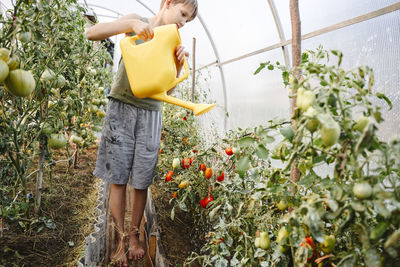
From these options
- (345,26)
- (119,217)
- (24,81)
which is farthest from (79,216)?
(345,26)

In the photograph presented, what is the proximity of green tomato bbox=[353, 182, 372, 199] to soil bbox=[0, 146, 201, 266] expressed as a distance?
2.54 ft

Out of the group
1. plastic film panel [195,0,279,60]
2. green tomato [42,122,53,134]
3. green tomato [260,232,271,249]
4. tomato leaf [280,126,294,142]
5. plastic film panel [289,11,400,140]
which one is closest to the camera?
tomato leaf [280,126,294,142]

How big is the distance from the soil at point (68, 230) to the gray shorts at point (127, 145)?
0.91ft

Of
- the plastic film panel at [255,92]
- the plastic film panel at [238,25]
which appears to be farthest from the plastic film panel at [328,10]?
the plastic film panel at [255,92]

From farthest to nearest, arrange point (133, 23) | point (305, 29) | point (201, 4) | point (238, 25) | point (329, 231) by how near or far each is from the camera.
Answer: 1. point (201, 4)
2. point (238, 25)
3. point (305, 29)
4. point (133, 23)
5. point (329, 231)

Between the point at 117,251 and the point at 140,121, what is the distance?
2.32 feet

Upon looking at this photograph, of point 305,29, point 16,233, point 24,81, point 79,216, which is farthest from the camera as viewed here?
point 305,29

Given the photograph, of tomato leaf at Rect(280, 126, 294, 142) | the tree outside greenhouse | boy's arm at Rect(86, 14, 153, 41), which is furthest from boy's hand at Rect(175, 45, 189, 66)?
tomato leaf at Rect(280, 126, 294, 142)

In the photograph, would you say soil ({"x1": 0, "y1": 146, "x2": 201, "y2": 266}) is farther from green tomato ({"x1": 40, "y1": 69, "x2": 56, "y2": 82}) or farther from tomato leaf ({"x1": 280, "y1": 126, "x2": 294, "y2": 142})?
tomato leaf ({"x1": 280, "y1": 126, "x2": 294, "y2": 142})

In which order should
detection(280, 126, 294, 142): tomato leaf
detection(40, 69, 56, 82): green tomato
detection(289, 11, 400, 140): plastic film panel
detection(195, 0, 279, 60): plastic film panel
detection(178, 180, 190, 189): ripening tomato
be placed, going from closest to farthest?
detection(280, 126, 294, 142): tomato leaf → detection(40, 69, 56, 82): green tomato → detection(289, 11, 400, 140): plastic film panel → detection(178, 180, 190, 189): ripening tomato → detection(195, 0, 279, 60): plastic film panel

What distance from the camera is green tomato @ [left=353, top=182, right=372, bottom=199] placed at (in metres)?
0.38

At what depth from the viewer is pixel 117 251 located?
52.7 inches

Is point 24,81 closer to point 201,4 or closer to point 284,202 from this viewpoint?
point 284,202

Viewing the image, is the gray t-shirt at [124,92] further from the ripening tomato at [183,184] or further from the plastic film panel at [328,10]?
the plastic film panel at [328,10]
